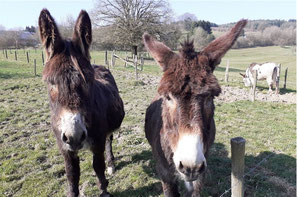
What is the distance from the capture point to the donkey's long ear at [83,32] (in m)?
2.84

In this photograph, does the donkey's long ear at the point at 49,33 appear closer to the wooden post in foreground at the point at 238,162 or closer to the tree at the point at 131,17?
the wooden post in foreground at the point at 238,162

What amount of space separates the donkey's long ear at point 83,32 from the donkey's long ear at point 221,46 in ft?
5.56

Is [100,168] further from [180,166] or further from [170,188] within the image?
[180,166]

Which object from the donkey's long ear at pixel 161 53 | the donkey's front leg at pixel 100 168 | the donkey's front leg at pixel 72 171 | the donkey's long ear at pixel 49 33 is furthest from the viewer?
the donkey's front leg at pixel 100 168

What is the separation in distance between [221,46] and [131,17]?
28269mm

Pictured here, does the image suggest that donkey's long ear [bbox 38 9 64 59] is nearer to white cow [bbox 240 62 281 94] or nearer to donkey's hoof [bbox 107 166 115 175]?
donkey's hoof [bbox 107 166 115 175]

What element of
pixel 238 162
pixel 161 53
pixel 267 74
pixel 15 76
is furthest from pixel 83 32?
pixel 15 76

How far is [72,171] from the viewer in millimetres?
3271

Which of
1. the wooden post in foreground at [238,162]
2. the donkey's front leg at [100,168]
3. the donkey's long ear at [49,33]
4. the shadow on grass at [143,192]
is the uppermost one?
the donkey's long ear at [49,33]

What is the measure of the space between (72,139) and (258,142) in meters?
5.50

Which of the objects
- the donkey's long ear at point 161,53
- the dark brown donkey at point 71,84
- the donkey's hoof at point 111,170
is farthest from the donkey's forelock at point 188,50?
the donkey's hoof at point 111,170

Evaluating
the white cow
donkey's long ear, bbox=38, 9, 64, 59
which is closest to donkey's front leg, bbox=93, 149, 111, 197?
donkey's long ear, bbox=38, 9, 64, 59

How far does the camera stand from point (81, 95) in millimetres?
2660

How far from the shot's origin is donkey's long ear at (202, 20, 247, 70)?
2.27 meters
